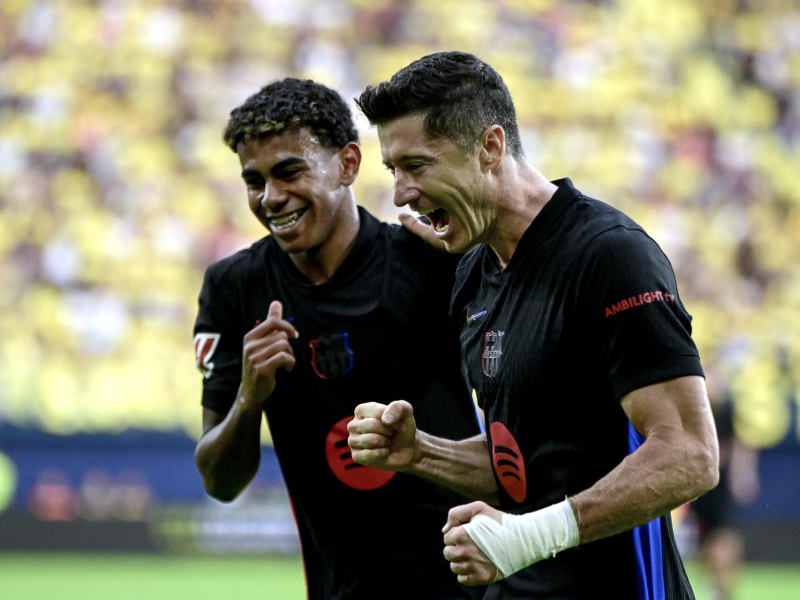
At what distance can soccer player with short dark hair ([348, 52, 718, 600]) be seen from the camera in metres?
2.15

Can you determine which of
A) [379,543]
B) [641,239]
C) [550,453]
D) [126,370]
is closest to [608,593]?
[550,453]

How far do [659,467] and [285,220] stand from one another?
5.54 feet

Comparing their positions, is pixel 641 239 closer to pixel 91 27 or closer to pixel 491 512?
pixel 491 512

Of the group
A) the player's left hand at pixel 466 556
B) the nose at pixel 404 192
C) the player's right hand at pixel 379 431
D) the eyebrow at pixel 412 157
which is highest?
the eyebrow at pixel 412 157

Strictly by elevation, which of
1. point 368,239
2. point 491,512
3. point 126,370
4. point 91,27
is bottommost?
point 491,512

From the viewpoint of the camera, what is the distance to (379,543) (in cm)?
327

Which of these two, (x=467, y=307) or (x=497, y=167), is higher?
(x=497, y=167)

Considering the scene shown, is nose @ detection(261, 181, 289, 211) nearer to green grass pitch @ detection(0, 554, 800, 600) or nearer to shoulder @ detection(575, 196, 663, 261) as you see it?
shoulder @ detection(575, 196, 663, 261)

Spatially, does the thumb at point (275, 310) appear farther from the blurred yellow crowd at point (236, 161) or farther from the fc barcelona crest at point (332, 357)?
the blurred yellow crowd at point (236, 161)

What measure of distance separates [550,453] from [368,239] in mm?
1368

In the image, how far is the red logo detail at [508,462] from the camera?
2547 millimetres

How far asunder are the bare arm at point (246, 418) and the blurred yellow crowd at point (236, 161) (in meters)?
6.93

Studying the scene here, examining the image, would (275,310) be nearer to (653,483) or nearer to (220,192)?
(653,483)

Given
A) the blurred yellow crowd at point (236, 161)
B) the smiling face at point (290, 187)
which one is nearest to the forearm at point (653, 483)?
the smiling face at point (290, 187)
